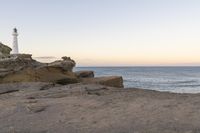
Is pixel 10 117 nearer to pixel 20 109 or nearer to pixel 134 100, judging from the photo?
pixel 20 109

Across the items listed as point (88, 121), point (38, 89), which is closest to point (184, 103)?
point (88, 121)

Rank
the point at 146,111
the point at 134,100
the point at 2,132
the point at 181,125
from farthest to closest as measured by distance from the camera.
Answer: the point at 134,100 < the point at 146,111 < the point at 2,132 < the point at 181,125

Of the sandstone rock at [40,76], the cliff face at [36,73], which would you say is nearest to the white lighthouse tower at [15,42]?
the cliff face at [36,73]

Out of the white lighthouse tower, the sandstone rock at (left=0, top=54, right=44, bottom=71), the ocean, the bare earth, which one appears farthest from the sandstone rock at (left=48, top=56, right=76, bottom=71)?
the ocean

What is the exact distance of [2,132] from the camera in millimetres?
8086

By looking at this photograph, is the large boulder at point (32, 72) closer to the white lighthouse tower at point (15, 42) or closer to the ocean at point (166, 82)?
the white lighthouse tower at point (15, 42)

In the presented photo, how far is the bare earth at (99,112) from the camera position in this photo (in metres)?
7.75

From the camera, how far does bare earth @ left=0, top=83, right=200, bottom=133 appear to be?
7.75 meters

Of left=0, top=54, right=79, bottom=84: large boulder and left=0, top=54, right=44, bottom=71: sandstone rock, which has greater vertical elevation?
left=0, top=54, right=44, bottom=71: sandstone rock

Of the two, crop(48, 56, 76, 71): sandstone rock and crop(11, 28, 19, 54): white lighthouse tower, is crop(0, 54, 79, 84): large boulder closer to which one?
crop(48, 56, 76, 71): sandstone rock

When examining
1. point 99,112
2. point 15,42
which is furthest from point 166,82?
point 99,112

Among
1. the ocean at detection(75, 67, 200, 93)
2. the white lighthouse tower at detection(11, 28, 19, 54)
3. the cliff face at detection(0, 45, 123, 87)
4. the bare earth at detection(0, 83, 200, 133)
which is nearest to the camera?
the bare earth at detection(0, 83, 200, 133)

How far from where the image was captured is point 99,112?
29.0ft

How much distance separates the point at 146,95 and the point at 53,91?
9.50 ft
